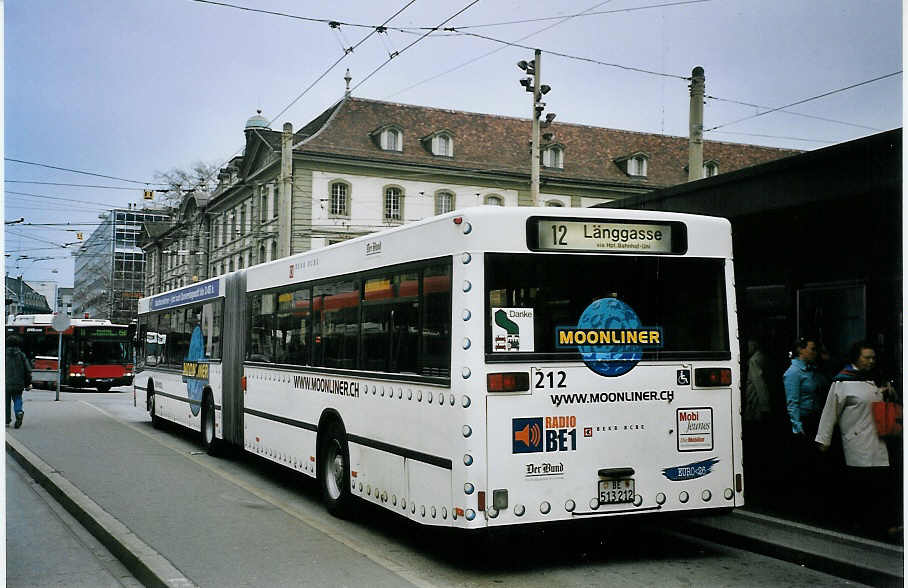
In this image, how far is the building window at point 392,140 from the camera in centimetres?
4694

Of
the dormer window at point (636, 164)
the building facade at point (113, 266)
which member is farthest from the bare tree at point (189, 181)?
the dormer window at point (636, 164)

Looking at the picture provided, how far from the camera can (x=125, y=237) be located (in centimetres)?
3888

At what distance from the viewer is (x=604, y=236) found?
7863 millimetres

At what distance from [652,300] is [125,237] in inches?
1343

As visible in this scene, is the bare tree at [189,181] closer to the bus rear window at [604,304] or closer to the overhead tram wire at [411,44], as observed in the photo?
the overhead tram wire at [411,44]

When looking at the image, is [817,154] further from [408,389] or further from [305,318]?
[305,318]

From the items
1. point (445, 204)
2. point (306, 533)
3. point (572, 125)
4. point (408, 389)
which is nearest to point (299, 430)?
point (306, 533)

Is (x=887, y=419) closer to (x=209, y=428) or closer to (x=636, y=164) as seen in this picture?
(x=209, y=428)

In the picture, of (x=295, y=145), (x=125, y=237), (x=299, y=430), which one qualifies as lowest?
(x=299, y=430)

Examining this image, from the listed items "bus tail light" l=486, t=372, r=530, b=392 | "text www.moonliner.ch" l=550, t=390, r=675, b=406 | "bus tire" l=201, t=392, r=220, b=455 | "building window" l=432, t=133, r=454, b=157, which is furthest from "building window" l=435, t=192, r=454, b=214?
"bus tail light" l=486, t=372, r=530, b=392

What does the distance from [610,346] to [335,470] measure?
3703mm

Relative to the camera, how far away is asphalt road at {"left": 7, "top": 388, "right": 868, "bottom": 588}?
292 inches

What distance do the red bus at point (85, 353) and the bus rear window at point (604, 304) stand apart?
33036 millimetres

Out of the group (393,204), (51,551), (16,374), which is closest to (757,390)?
(51,551)
